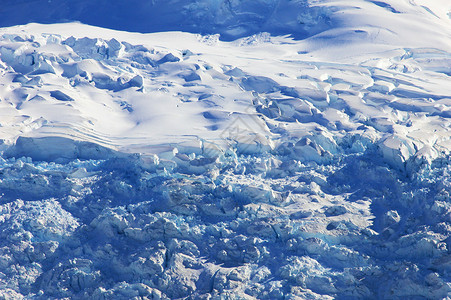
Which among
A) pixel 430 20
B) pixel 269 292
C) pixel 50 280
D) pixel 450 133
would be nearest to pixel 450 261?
pixel 269 292

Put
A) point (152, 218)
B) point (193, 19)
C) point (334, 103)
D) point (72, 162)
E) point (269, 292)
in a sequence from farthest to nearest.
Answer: point (193, 19) < point (334, 103) < point (72, 162) < point (152, 218) < point (269, 292)

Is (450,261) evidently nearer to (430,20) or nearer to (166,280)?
(166,280)

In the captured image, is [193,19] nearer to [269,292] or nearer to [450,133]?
[450,133]

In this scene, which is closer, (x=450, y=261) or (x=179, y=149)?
(x=450, y=261)

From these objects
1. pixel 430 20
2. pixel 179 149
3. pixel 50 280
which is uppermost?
pixel 430 20

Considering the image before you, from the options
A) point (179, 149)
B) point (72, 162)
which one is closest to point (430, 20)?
point (179, 149)

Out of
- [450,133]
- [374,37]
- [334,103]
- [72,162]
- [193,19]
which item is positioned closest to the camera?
[72,162]

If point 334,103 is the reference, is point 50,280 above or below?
below
